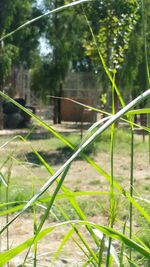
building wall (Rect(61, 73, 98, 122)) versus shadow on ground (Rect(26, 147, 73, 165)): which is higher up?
building wall (Rect(61, 73, 98, 122))

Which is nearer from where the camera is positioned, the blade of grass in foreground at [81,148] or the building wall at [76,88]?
the blade of grass in foreground at [81,148]

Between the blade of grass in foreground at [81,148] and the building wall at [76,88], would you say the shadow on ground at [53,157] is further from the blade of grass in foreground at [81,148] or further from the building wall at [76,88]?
the building wall at [76,88]

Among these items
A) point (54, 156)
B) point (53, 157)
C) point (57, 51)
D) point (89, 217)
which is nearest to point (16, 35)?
point (57, 51)

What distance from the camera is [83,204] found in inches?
217

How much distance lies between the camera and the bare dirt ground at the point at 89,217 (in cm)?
330

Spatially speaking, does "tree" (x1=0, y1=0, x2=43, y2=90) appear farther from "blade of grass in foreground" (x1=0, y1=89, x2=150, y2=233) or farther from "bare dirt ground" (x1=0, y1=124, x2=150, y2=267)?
"blade of grass in foreground" (x1=0, y1=89, x2=150, y2=233)

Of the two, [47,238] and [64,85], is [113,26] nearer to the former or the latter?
[47,238]

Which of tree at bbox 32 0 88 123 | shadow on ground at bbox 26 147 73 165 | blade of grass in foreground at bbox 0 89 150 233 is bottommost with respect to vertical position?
shadow on ground at bbox 26 147 73 165

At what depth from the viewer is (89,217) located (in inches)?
204

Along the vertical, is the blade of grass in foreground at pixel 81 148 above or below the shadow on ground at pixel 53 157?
above

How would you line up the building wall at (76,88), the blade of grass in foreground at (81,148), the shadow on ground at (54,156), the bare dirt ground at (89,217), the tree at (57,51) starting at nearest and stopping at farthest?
the blade of grass in foreground at (81,148)
the bare dirt ground at (89,217)
the shadow on ground at (54,156)
the tree at (57,51)
the building wall at (76,88)

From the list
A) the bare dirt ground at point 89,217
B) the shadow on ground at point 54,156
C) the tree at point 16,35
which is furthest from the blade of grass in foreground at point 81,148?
the tree at point 16,35

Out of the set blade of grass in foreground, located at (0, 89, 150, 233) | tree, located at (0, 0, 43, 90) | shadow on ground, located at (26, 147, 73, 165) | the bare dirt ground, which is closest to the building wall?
tree, located at (0, 0, 43, 90)

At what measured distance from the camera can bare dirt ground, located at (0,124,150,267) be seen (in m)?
3.30
